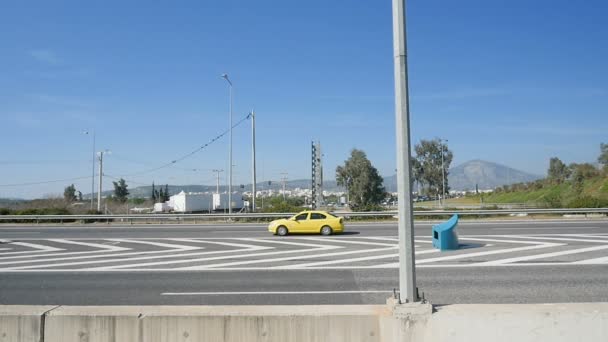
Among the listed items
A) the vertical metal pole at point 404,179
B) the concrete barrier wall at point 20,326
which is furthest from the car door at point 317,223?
the concrete barrier wall at point 20,326

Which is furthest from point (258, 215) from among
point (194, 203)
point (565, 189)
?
point (565, 189)

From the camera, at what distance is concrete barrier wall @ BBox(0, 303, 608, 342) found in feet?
15.8

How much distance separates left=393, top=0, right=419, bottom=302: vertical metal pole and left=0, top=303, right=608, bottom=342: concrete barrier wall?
353 millimetres

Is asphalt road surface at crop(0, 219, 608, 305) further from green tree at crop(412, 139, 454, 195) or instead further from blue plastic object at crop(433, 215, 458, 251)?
green tree at crop(412, 139, 454, 195)

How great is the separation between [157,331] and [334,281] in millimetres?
7253

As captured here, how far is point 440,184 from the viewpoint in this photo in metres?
85.6

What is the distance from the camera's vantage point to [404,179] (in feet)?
17.9

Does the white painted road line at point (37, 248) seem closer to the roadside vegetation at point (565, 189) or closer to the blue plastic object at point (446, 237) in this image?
the blue plastic object at point (446, 237)

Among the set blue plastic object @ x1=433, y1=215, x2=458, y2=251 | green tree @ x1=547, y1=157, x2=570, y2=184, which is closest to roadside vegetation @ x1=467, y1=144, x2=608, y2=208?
green tree @ x1=547, y1=157, x2=570, y2=184

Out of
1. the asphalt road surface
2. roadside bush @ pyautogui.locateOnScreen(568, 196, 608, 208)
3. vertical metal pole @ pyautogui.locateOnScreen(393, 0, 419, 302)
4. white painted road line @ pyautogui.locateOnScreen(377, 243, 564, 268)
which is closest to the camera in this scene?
vertical metal pole @ pyautogui.locateOnScreen(393, 0, 419, 302)

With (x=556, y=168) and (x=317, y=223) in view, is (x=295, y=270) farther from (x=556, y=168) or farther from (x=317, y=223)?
(x=556, y=168)

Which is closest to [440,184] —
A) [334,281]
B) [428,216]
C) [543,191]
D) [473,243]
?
[543,191]

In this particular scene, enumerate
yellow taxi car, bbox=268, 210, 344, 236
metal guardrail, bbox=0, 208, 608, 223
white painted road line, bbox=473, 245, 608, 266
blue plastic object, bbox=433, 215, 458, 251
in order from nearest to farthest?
white painted road line, bbox=473, 245, 608, 266, blue plastic object, bbox=433, 215, 458, 251, yellow taxi car, bbox=268, 210, 344, 236, metal guardrail, bbox=0, 208, 608, 223

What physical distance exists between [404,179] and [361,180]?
64.8 m
